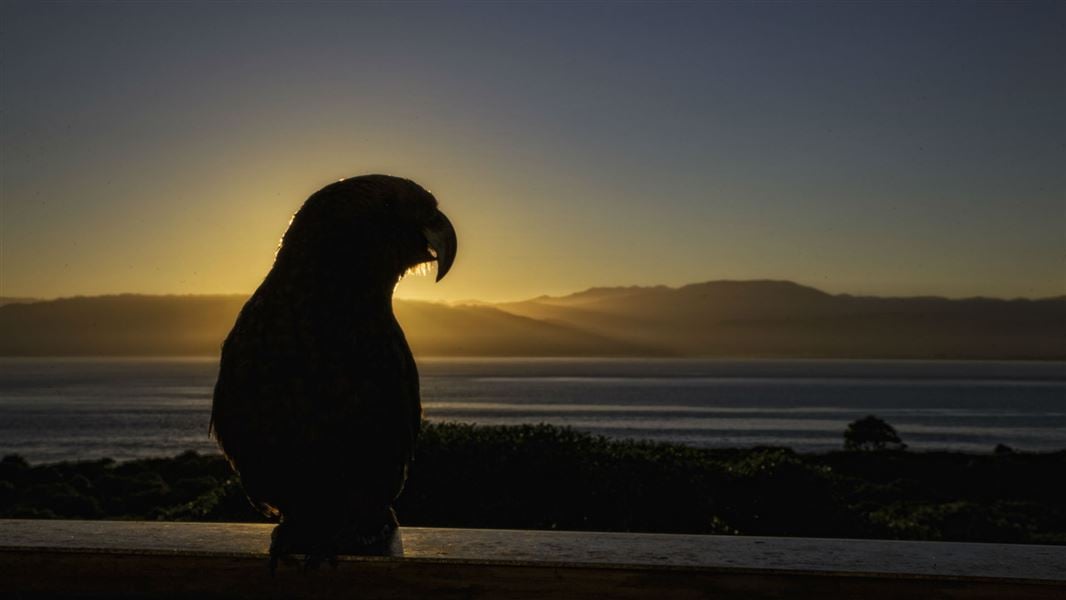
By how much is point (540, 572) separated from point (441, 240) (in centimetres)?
128

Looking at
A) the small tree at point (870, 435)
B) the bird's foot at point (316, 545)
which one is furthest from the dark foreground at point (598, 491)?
the small tree at point (870, 435)

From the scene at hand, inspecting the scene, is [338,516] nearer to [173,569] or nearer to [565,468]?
[173,569]

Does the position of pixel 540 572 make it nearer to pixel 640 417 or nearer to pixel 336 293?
pixel 336 293

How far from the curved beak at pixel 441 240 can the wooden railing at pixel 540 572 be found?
3.57 feet

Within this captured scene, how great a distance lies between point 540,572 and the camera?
135 inches

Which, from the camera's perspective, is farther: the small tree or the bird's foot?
the small tree

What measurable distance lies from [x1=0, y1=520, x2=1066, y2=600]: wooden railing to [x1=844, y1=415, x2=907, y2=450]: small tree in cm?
7050

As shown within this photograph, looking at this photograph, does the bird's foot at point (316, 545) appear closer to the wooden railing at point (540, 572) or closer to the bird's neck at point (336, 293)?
the wooden railing at point (540, 572)

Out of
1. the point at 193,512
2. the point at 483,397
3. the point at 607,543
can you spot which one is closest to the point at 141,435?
the point at 483,397

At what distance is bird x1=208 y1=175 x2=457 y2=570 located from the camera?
12.0 ft

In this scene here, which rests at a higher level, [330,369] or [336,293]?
[336,293]

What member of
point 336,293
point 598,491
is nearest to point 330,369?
point 336,293

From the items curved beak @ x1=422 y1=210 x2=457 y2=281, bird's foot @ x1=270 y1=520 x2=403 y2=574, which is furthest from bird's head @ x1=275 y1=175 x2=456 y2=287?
bird's foot @ x1=270 y1=520 x2=403 y2=574

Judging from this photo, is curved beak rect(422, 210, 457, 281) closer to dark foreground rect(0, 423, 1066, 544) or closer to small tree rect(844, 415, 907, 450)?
dark foreground rect(0, 423, 1066, 544)
